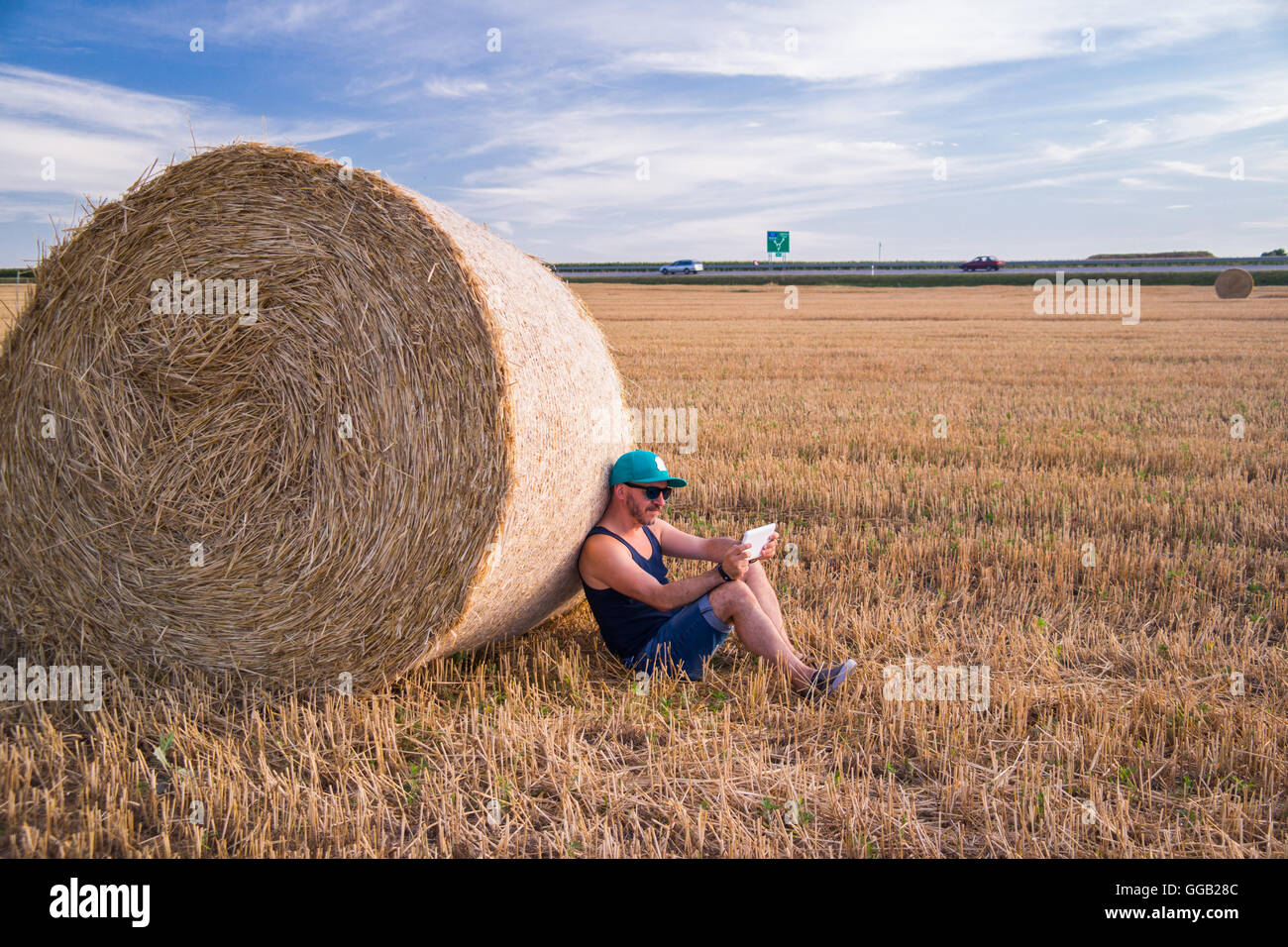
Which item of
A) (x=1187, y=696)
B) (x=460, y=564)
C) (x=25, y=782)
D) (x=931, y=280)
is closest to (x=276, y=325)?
(x=460, y=564)

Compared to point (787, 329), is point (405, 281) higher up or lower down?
lower down

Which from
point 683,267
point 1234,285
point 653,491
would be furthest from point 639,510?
point 683,267

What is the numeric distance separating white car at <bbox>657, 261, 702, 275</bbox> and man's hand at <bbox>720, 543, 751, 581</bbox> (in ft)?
210

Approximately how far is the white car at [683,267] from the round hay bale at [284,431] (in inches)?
2500

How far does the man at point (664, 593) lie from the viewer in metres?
4.47

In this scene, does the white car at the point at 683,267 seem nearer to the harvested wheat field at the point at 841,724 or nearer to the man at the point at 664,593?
the harvested wheat field at the point at 841,724

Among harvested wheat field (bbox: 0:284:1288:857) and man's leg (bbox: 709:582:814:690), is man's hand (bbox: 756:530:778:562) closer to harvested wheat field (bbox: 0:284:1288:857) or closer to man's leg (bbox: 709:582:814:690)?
man's leg (bbox: 709:582:814:690)

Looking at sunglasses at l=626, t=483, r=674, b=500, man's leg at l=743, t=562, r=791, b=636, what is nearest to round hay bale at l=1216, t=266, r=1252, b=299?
man's leg at l=743, t=562, r=791, b=636

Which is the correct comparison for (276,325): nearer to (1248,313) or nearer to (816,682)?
(816,682)

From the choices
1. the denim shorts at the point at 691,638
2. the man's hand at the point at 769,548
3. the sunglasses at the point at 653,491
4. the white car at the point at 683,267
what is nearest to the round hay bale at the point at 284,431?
the sunglasses at the point at 653,491

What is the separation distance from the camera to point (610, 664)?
4.84 meters

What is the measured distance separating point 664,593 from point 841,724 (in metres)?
1.03

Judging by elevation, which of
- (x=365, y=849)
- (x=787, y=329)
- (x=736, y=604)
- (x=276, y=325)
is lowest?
(x=365, y=849)

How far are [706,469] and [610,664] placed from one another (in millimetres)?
3859
